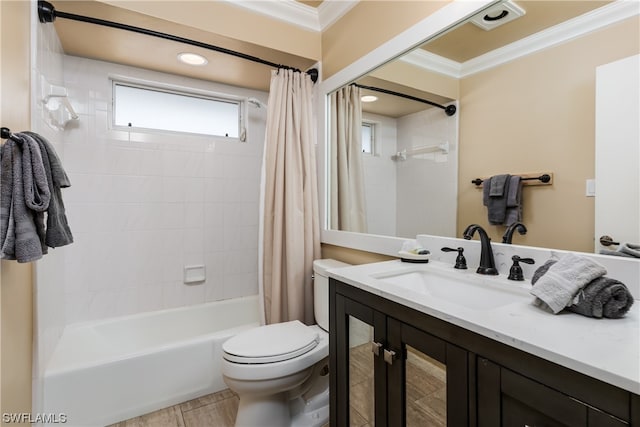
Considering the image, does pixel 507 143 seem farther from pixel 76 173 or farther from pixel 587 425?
pixel 76 173

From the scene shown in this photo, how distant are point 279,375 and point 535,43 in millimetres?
1667

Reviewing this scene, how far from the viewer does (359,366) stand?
1093 mm

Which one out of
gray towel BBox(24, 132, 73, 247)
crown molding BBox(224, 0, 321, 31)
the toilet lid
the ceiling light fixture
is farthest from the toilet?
crown molding BBox(224, 0, 321, 31)

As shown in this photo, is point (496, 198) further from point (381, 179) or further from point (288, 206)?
point (288, 206)

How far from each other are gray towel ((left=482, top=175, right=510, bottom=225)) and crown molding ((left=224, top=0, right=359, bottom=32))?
1411 mm

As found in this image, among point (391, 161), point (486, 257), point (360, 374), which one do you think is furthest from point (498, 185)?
point (360, 374)

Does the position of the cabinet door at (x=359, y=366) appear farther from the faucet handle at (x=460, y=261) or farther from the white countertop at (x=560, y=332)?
the faucet handle at (x=460, y=261)

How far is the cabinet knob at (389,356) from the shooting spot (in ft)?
3.01

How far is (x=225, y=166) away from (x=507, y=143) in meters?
2.02

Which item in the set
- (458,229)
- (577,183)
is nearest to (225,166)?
(458,229)

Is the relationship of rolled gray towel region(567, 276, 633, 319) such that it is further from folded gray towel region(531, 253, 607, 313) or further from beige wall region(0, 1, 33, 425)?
beige wall region(0, 1, 33, 425)

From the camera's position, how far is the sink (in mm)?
992

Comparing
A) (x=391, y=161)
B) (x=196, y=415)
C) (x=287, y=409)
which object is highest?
(x=391, y=161)

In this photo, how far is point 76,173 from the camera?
203 centimetres
